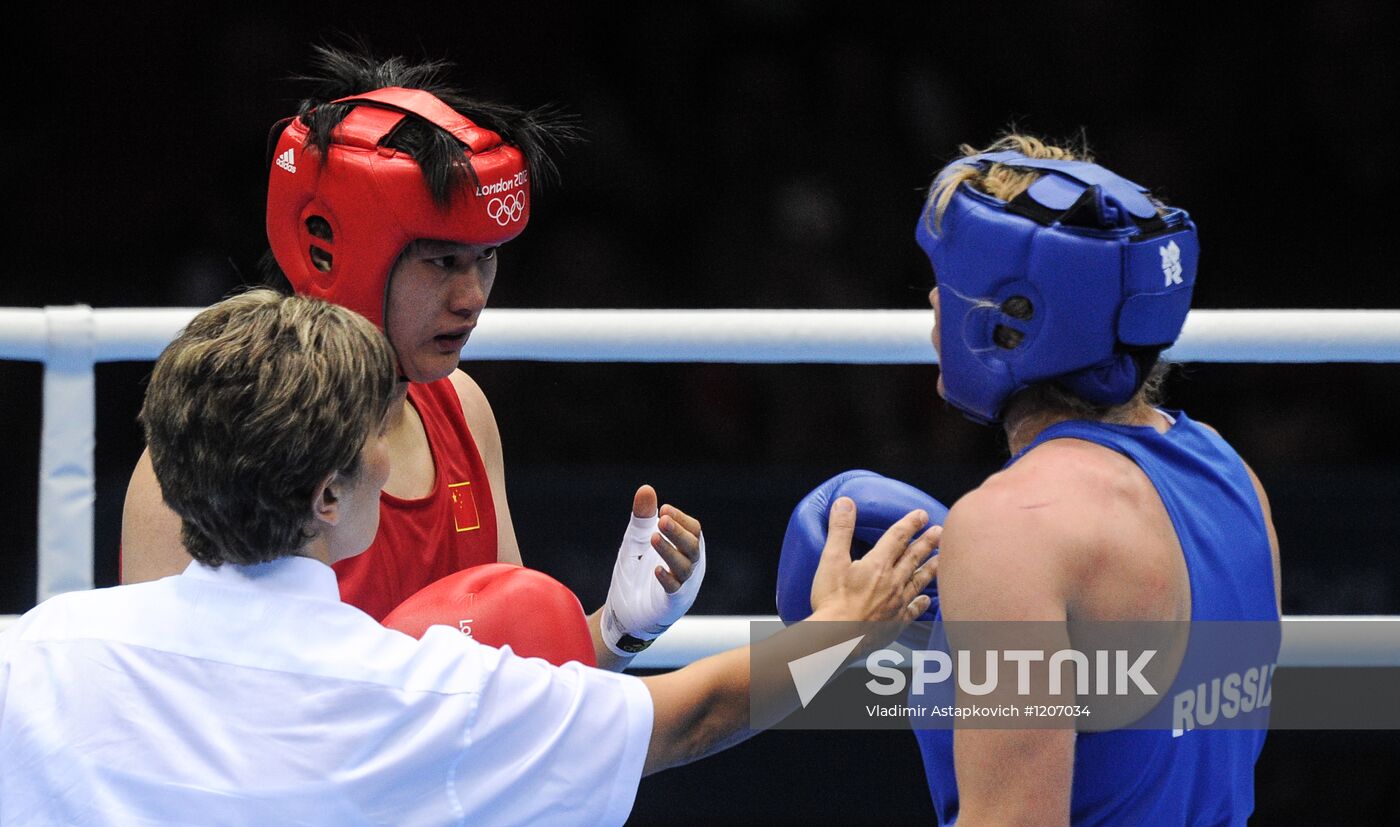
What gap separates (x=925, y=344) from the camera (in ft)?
7.64

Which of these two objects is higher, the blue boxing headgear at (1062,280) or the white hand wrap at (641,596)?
the blue boxing headgear at (1062,280)

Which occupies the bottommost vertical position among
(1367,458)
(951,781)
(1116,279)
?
(1367,458)

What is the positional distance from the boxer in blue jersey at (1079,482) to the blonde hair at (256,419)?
54 centimetres

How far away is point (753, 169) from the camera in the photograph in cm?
500

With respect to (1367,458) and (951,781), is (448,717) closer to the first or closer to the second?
(951,781)

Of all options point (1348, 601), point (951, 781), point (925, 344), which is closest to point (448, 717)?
point (951, 781)

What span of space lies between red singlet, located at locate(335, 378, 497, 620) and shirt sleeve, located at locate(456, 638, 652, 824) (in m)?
0.48

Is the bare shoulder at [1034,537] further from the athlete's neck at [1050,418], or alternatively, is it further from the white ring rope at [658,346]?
the white ring rope at [658,346]

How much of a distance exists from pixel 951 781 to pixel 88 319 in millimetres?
1494

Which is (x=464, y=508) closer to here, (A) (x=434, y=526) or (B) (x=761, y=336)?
(A) (x=434, y=526)

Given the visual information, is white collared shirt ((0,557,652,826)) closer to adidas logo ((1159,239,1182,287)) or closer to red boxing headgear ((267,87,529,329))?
red boxing headgear ((267,87,529,329))

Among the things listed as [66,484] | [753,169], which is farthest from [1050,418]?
[753,169]

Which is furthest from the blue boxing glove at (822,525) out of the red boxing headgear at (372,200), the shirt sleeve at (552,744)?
the red boxing headgear at (372,200)

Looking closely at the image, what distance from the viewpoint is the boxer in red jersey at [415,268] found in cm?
171
